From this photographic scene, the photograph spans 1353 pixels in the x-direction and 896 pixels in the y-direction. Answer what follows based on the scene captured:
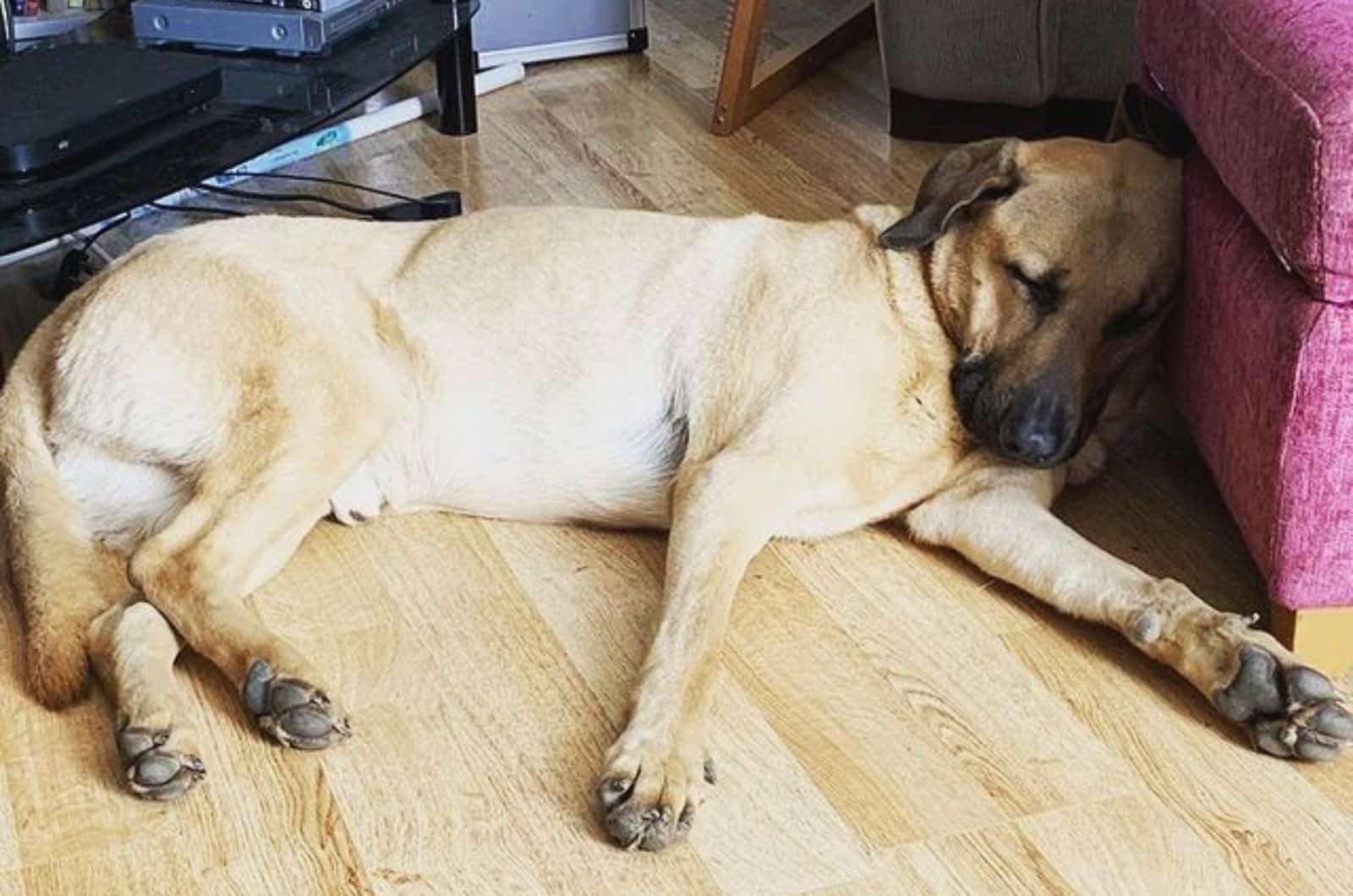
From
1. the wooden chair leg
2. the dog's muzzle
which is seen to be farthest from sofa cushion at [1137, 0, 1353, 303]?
the wooden chair leg

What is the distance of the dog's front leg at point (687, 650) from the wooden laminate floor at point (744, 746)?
47mm

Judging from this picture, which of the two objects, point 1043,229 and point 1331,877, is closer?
point 1331,877

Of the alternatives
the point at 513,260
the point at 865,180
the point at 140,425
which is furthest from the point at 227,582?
the point at 865,180

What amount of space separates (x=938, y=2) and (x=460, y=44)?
104cm

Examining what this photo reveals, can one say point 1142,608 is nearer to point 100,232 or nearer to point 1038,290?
point 1038,290

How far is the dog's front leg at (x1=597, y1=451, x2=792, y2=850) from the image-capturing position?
6.16 ft

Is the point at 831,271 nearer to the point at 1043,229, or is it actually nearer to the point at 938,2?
the point at 1043,229

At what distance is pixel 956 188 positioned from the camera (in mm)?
2377

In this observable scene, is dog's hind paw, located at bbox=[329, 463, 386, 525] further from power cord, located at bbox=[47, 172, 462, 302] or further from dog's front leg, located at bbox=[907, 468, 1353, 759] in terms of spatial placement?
power cord, located at bbox=[47, 172, 462, 302]

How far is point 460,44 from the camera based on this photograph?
3969 millimetres

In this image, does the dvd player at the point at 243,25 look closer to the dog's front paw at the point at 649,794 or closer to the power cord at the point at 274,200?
the power cord at the point at 274,200

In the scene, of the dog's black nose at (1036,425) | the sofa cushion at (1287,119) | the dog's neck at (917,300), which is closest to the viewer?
the sofa cushion at (1287,119)

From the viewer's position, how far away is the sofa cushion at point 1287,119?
184 cm

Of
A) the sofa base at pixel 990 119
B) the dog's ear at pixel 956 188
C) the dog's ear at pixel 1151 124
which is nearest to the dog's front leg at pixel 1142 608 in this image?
the dog's ear at pixel 956 188
